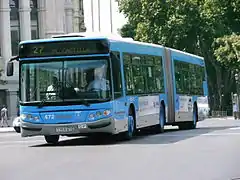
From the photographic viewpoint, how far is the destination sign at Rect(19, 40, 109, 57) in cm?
2122

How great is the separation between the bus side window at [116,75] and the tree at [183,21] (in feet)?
124

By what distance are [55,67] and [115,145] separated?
2727 mm

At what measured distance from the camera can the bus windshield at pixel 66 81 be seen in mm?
20984

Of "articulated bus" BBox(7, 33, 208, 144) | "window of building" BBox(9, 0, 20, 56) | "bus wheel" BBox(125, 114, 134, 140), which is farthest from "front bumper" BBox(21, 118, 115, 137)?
"window of building" BBox(9, 0, 20, 56)

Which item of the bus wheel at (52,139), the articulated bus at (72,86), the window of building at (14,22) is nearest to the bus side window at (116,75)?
the articulated bus at (72,86)

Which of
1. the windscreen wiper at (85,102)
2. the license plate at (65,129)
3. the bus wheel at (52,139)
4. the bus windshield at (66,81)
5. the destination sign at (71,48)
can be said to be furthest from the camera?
the bus wheel at (52,139)

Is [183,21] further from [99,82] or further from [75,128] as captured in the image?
[75,128]

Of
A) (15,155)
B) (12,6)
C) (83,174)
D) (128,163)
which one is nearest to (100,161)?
(128,163)

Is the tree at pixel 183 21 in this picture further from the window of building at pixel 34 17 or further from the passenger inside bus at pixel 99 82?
the passenger inside bus at pixel 99 82

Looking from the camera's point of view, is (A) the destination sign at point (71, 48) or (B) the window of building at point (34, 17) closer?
(A) the destination sign at point (71, 48)

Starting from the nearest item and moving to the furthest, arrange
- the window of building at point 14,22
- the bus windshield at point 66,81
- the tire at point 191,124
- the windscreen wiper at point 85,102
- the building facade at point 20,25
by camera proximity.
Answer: the windscreen wiper at point 85,102 < the bus windshield at point 66,81 < the tire at point 191,124 < the building facade at point 20,25 < the window of building at point 14,22

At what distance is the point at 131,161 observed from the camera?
52.5ft

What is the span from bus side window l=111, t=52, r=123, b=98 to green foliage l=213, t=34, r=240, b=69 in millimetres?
33085

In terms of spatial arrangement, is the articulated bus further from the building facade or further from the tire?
the building facade
